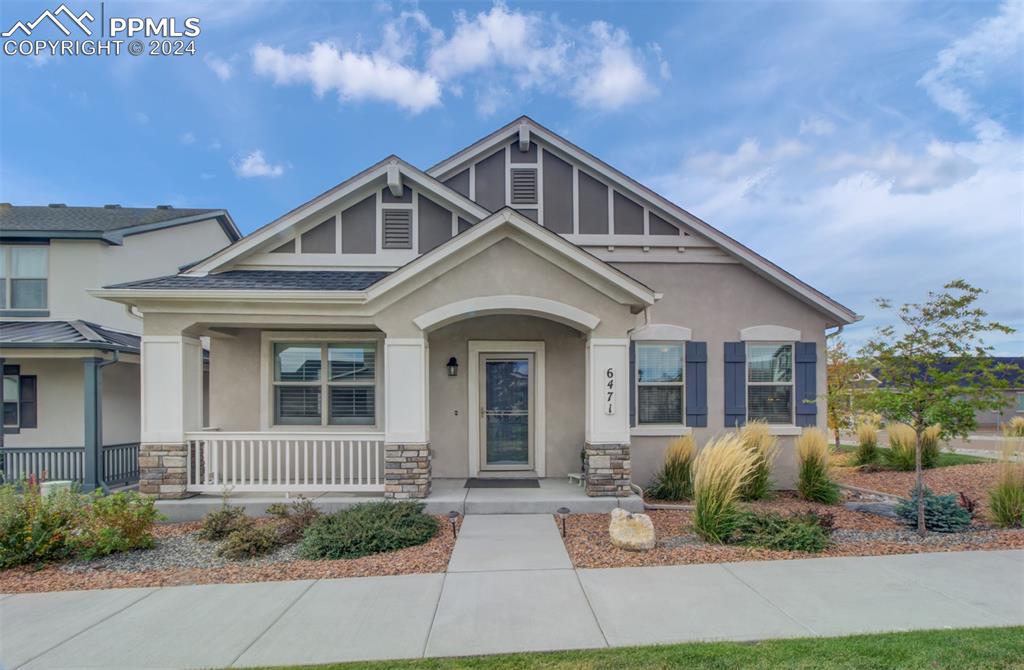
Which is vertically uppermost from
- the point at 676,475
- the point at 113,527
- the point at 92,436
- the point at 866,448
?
the point at 92,436

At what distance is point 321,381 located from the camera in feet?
28.5

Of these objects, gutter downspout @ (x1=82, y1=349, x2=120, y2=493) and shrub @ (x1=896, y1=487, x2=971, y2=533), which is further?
gutter downspout @ (x1=82, y1=349, x2=120, y2=493)

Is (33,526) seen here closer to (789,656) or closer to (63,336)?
(63,336)

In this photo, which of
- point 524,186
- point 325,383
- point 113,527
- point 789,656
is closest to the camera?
point 789,656

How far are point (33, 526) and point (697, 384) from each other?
925cm

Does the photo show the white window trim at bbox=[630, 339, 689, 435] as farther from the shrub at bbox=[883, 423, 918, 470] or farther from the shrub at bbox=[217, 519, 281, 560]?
the shrub at bbox=[883, 423, 918, 470]

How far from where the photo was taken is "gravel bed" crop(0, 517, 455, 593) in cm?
494

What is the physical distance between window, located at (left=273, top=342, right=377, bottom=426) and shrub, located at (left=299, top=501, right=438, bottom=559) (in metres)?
2.53

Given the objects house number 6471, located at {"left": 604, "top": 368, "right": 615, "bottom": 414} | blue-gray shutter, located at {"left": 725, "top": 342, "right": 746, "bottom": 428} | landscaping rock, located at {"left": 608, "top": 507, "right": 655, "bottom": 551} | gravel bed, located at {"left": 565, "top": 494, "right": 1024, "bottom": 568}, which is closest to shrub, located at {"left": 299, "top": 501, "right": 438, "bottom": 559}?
gravel bed, located at {"left": 565, "top": 494, "right": 1024, "bottom": 568}

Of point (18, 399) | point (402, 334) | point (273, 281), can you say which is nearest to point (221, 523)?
point (402, 334)

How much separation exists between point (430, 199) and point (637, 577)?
6669 millimetres

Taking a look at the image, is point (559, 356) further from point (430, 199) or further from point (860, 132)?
point (860, 132)

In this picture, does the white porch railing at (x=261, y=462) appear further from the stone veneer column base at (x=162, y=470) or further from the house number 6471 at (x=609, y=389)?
the house number 6471 at (x=609, y=389)

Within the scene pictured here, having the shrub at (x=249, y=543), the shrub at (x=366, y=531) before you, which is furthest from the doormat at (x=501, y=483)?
the shrub at (x=249, y=543)
